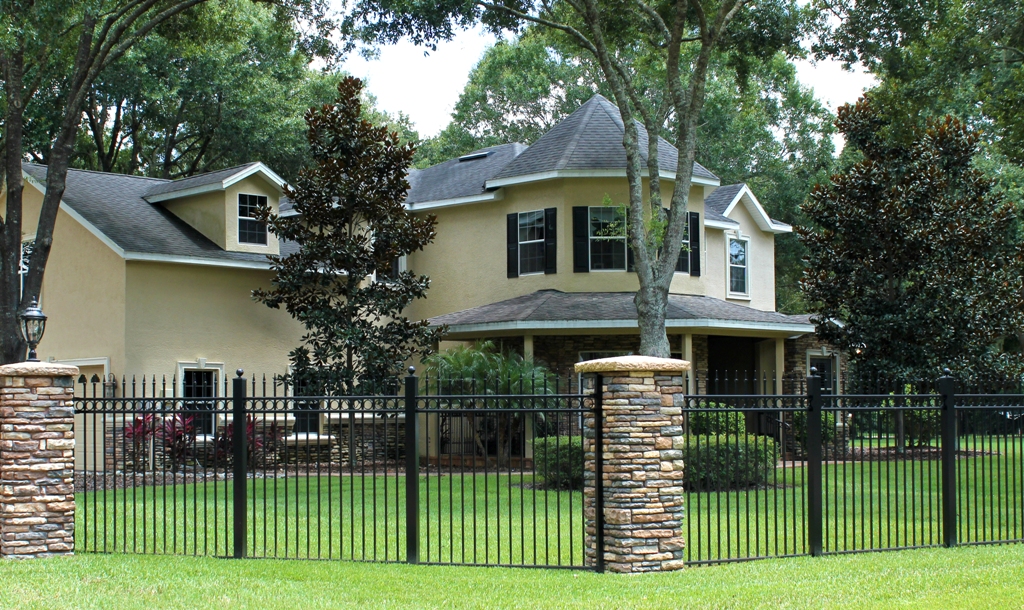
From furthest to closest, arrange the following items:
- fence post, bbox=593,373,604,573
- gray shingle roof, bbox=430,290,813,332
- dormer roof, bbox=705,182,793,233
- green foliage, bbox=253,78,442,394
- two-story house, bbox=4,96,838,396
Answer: dormer roof, bbox=705,182,793,233 < gray shingle roof, bbox=430,290,813,332 < two-story house, bbox=4,96,838,396 < green foliage, bbox=253,78,442,394 < fence post, bbox=593,373,604,573

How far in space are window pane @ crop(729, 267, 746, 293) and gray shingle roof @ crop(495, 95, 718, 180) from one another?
16.6ft

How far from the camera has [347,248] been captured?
20906 mm

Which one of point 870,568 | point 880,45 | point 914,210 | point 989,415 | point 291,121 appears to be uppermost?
point 291,121

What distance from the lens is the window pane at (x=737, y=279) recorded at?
28859 mm

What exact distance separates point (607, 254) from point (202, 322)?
9.17m

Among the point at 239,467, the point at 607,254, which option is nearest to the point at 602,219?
the point at 607,254

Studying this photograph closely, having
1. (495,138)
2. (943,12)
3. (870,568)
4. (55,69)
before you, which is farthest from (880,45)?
(495,138)

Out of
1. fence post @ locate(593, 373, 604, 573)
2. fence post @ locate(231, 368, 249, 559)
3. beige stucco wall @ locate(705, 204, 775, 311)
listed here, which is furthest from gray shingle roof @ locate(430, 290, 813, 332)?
fence post @ locate(593, 373, 604, 573)

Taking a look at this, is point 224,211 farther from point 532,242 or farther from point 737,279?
point 737,279

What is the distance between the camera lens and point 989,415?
11.3 metres

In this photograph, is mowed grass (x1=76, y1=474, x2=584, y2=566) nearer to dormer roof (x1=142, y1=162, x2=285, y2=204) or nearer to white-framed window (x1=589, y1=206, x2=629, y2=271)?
white-framed window (x1=589, y1=206, x2=629, y2=271)

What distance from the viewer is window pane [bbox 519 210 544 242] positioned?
24.1m

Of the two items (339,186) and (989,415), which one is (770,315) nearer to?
(339,186)

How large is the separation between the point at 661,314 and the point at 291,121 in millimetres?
20726
